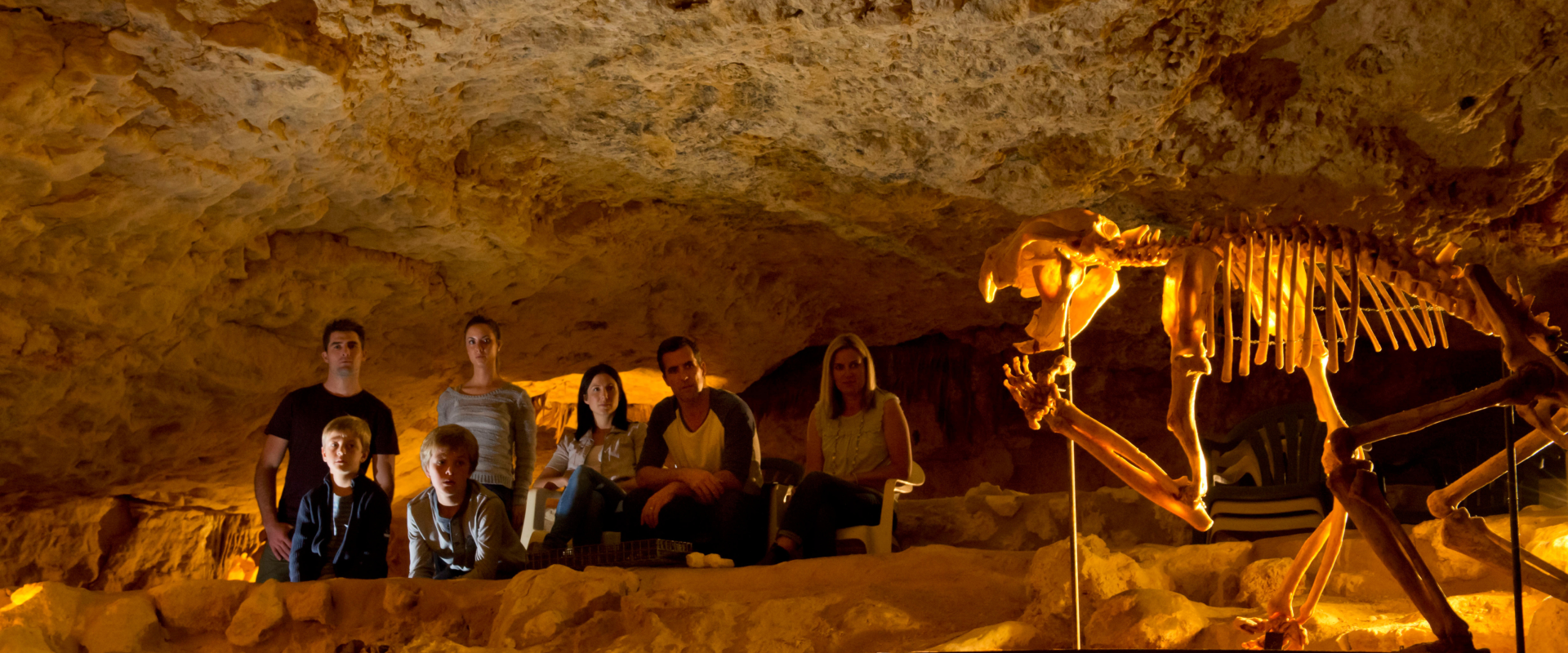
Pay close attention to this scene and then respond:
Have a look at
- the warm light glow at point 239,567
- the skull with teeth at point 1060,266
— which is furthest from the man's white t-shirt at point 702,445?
the warm light glow at point 239,567

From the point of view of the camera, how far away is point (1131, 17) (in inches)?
159

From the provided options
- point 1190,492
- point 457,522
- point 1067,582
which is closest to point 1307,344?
point 1190,492

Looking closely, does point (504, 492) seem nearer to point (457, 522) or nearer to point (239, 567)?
point (457, 522)

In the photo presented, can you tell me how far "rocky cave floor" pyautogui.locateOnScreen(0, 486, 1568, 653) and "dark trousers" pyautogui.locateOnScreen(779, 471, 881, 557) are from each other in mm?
282

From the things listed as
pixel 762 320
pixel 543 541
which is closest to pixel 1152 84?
pixel 543 541

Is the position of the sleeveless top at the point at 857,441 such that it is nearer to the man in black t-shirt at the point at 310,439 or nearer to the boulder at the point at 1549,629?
the man in black t-shirt at the point at 310,439

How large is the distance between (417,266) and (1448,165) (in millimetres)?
4846

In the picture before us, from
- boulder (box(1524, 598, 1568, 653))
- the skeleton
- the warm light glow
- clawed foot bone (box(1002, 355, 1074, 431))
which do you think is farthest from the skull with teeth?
the warm light glow

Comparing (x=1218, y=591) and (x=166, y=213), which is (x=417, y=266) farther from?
(x=1218, y=591)

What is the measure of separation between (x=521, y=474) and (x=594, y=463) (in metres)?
0.44

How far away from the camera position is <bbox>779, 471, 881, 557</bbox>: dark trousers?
4477 millimetres

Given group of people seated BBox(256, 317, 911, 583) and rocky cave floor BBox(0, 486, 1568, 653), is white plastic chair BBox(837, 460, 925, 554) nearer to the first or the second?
group of people seated BBox(256, 317, 911, 583)

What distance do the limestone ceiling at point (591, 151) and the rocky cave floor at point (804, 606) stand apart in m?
1.44

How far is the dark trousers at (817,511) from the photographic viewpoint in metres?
4.48
